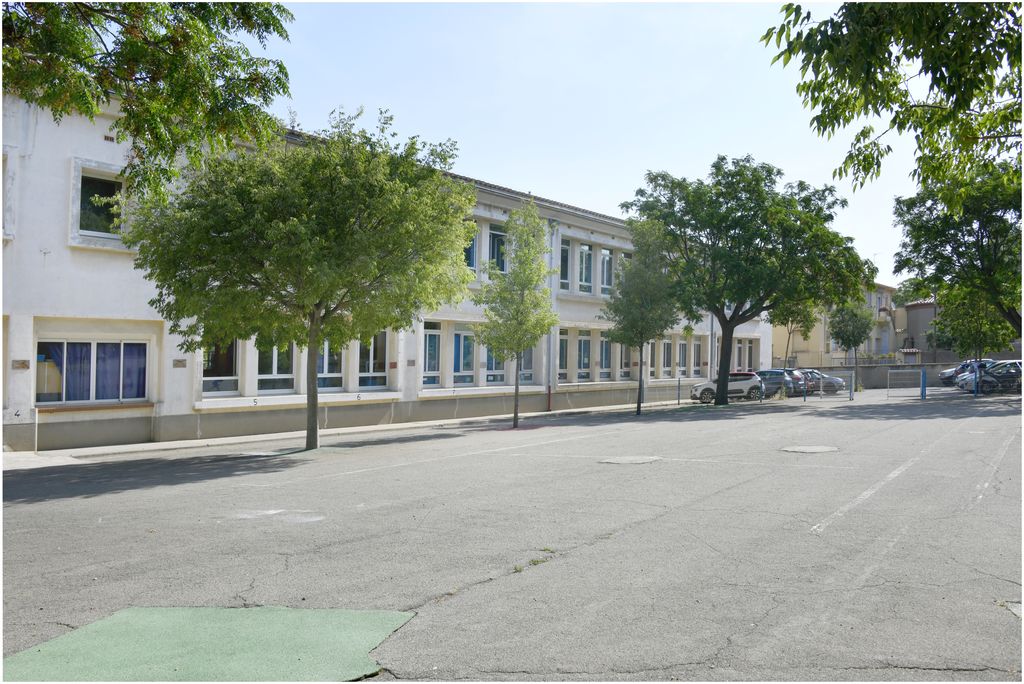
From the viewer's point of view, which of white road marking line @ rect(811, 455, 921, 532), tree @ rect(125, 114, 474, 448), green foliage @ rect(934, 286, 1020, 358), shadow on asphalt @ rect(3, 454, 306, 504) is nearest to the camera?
white road marking line @ rect(811, 455, 921, 532)

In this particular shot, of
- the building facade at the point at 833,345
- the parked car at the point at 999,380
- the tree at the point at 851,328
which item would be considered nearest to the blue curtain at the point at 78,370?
the parked car at the point at 999,380

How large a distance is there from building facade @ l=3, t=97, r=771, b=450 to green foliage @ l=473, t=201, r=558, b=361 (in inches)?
164

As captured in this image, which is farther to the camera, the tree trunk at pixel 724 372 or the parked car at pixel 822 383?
the parked car at pixel 822 383

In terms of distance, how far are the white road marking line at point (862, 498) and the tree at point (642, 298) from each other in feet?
58.4

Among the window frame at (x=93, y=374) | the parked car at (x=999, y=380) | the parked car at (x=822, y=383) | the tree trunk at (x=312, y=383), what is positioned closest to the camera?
the tree trunk at (x=312, y=383)

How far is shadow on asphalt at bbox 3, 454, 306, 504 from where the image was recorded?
496 inches

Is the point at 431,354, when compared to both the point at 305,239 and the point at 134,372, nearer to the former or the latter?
the point at 134,372

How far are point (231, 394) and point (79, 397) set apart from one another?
4.15m

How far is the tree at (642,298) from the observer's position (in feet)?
108

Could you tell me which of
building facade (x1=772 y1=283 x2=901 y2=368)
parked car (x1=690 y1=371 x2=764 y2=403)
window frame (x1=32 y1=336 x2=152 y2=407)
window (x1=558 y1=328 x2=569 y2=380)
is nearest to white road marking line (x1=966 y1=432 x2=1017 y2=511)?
window frame (x1=32 y1=336 x2=152 y2=407)

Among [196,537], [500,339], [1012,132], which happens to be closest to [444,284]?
[500,339]

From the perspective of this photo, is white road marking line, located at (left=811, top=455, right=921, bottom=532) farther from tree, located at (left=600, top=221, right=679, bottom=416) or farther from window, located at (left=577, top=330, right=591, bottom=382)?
window, located at (left=577, top=330, right=591, bottom=382)

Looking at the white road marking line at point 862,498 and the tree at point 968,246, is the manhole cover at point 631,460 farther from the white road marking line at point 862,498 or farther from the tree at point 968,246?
the tree at point 968,246

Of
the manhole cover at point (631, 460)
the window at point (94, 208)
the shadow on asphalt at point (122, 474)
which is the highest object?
the window at point (94, 208)
